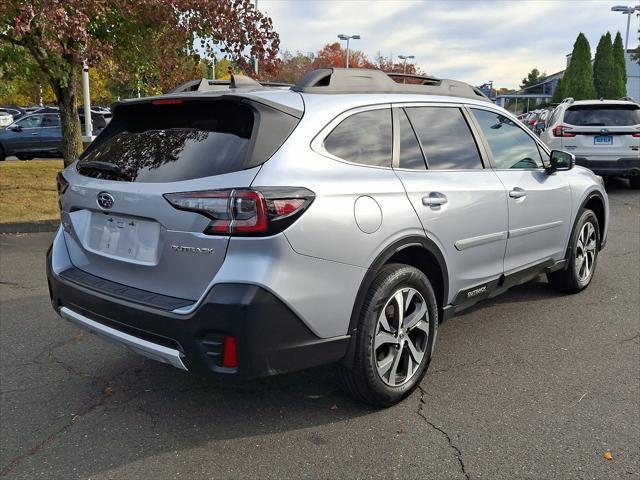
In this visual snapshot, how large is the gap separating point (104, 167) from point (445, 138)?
2081mm

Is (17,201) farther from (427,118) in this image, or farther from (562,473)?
(562,473)

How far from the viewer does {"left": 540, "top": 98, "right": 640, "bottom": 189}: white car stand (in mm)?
11312

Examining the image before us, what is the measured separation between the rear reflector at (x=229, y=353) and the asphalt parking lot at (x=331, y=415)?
510 millimetres

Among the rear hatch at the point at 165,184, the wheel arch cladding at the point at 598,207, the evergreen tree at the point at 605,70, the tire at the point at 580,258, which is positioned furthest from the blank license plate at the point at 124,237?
the evergreen tree at the point at 605,70

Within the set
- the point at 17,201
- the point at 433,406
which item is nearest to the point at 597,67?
the point at 17,201

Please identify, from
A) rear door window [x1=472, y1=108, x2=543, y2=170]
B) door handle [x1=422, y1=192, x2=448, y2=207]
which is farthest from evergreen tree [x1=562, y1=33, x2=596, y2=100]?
door handle [x1=422, y1=192, x2=448, y2=207]

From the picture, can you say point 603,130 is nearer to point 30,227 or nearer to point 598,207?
point 598,207

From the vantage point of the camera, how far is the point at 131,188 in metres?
2.88

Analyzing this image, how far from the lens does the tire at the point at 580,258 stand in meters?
5.11

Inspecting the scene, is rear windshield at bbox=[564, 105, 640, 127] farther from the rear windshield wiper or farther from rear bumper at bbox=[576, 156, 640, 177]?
the rear windshield wiper

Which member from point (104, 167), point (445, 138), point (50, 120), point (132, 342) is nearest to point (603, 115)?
point (445, 138)

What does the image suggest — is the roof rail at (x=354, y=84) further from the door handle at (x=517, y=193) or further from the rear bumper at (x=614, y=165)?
the rear bumper at (x=614, y=165)

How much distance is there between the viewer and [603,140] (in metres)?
11.4

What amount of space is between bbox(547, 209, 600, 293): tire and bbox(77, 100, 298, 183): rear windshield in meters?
3.30
